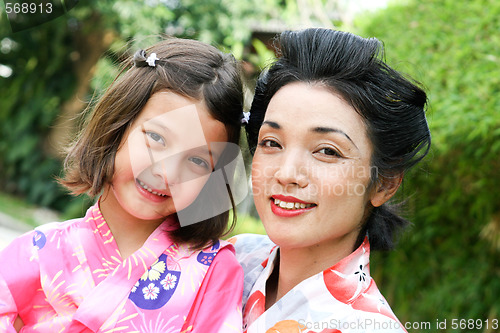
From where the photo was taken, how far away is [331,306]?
6.04 feet

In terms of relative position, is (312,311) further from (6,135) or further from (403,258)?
(6,135)

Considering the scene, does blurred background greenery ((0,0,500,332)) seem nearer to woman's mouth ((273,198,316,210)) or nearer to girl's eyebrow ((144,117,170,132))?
girl's eyebrow ((144,117,170,132))

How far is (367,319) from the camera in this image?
1737mm

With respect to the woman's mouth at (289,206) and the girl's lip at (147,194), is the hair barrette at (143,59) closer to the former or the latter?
the girl's lip at (147,194)

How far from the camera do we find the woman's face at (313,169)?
6.02 ft

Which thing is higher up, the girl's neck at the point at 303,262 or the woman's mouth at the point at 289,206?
the woman's mouth at the point at 289,206

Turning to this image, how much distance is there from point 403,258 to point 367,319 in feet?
7.94

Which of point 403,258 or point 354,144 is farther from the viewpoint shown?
point 403,258

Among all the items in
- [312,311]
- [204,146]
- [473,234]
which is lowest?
[473,234]

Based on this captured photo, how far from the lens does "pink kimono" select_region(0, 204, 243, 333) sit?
72.6 inches

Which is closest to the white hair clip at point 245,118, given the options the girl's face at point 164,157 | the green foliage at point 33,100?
the girl's face at point 164,157

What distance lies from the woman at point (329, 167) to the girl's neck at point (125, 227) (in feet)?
1.64

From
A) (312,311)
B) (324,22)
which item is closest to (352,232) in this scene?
(312,311)

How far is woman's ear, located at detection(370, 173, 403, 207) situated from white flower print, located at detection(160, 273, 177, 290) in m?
0.80
